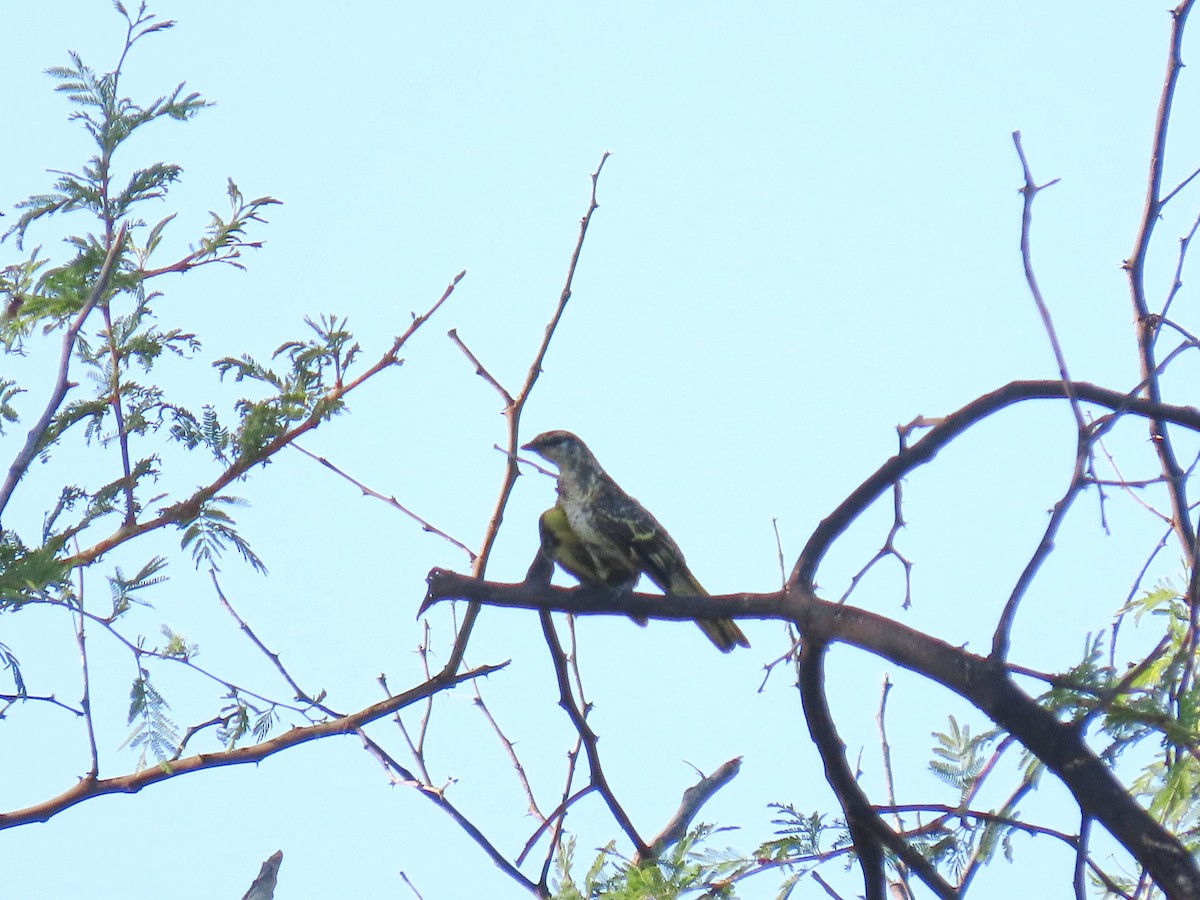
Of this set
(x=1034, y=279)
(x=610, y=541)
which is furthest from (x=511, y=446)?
(x=1034, y=279)

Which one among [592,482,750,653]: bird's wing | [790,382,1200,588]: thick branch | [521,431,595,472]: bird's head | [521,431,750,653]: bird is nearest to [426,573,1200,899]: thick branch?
[790,382,1200,588]: thick branch

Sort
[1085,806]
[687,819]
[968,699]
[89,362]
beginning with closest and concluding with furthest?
1. [1085,806]
2. [968,699]
3. [687,819]
4. [89,362]

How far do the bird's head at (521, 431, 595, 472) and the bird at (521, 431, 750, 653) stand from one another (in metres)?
0.01

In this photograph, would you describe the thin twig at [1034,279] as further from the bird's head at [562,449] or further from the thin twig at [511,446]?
the bird's head at [562,449]

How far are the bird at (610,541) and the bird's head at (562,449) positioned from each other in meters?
0.01

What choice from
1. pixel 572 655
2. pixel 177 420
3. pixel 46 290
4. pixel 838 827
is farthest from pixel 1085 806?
pixel 46 290

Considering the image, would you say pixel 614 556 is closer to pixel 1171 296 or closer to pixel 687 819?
pixel 687 819

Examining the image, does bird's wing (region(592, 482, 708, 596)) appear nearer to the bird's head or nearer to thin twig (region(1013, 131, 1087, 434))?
the bird's head

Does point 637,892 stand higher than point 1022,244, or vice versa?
point 1022,244

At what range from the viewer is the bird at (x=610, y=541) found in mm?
4348

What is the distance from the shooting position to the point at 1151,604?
11.8ft

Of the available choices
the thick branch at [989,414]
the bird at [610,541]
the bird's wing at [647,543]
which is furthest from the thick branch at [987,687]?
the bird's wing at [647,543]

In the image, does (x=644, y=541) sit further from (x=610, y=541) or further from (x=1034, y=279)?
(x=1034, y=279)

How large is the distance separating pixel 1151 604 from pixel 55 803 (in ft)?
12.4
